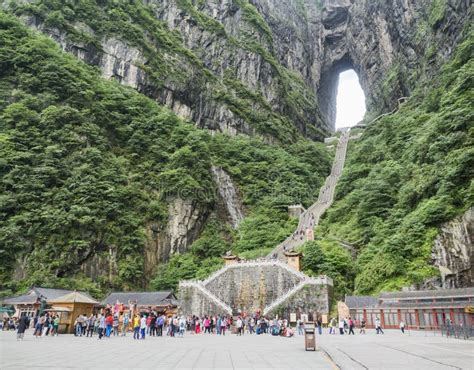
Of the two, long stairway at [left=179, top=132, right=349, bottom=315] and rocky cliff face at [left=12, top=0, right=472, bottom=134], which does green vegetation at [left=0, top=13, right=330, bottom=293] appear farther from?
rocky cliff face at [left=12, top=0, right=472, bottom=134]

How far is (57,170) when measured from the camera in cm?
3319

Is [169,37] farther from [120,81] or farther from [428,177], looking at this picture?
[428,177]

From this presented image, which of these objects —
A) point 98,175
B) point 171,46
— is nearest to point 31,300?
point 98,175

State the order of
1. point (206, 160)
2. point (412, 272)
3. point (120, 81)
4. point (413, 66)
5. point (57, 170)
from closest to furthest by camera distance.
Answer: point (412, 272)
point (57, 170)
point (206, 160)
point (120, 81)
point (413, 66)

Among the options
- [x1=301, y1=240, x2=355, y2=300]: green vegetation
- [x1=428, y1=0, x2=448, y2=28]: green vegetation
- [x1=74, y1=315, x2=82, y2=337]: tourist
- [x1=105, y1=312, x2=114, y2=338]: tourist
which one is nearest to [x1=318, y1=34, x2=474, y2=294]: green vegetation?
[x1=301, y1=240, x2=355, y2=300]: green vegetation

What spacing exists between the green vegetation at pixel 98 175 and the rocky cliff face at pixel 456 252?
15.7m

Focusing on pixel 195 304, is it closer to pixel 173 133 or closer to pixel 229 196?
pixel 229 196

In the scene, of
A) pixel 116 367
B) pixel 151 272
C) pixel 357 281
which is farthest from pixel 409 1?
pixel 116 367

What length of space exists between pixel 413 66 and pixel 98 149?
150ft

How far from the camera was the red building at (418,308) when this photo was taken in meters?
18.8

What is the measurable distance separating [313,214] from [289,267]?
13389 millimetres

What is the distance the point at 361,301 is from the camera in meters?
24.8

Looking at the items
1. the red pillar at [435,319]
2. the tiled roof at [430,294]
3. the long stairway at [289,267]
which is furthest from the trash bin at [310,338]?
the long stairway at [289,267]

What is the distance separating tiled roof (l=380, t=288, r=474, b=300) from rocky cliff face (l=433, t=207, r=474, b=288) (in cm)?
213
